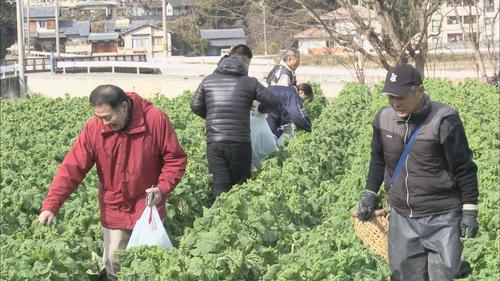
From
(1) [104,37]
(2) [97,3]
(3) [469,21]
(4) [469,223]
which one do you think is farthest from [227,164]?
(2) [97,3]

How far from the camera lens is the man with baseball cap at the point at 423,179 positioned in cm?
530

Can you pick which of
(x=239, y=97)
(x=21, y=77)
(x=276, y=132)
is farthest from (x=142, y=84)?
(x=239, y=97)

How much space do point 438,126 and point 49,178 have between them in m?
4.84

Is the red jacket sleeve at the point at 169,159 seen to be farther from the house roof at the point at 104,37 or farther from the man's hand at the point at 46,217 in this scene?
the house roof at the point at 104,37

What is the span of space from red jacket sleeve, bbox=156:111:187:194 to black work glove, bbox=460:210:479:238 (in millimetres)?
1800

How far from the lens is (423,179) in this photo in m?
5.48

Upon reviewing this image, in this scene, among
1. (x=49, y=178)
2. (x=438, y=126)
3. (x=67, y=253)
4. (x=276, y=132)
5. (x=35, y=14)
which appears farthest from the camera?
(x=35, y=14)

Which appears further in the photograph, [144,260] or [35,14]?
[35,14]

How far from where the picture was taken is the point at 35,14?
10619cm

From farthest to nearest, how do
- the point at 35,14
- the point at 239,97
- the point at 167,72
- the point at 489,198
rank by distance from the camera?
the point at 35,14 → the point at 167,72 → the point at 239,97 → the point at 489,198

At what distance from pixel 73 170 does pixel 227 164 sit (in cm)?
258

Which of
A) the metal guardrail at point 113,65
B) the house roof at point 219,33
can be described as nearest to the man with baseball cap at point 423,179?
the metal guardrail at point 113,65

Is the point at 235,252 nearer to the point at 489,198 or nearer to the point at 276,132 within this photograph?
the point at 489,198

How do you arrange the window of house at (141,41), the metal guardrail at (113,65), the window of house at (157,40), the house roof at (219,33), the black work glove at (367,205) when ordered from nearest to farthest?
the black work glove at (367,205)
the metal guardrail at (113,65)
the house roof at (219,33)
the window of house at (157,40)
the window of house at (141,41)
